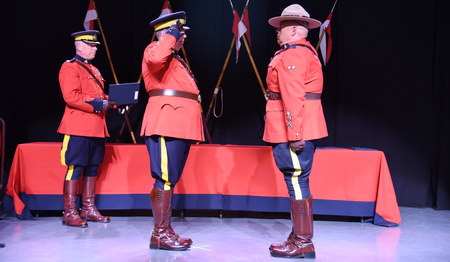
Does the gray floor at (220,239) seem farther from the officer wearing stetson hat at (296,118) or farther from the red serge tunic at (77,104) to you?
the red serge tunic at (77,104)

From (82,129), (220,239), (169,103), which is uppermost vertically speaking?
(169,103)

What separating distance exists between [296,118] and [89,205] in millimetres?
1916

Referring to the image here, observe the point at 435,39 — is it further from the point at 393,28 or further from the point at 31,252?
the point at 31,252

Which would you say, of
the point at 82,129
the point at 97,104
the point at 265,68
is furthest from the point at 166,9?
the point at 82,129

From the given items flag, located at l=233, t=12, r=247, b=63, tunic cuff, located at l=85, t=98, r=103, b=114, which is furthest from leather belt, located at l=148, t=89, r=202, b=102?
flag, located at l=233, t=12, r=247, b=63

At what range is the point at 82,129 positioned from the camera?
2842 millimetres

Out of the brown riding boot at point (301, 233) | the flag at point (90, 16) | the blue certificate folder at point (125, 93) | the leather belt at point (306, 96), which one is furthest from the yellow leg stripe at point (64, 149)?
the brown riding boot at point (301, 233)

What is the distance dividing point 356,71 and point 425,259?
2340 millimetres

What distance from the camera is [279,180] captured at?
3.12 meters

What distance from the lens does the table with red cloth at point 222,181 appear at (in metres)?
3.10

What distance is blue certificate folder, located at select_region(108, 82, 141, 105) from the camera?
2926 millimetres

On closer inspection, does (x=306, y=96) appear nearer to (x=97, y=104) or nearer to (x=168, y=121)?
(x=168, y=121)

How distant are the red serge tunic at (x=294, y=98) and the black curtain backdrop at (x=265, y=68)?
1.86 meters

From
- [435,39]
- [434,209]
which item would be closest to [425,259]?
[434,209]
